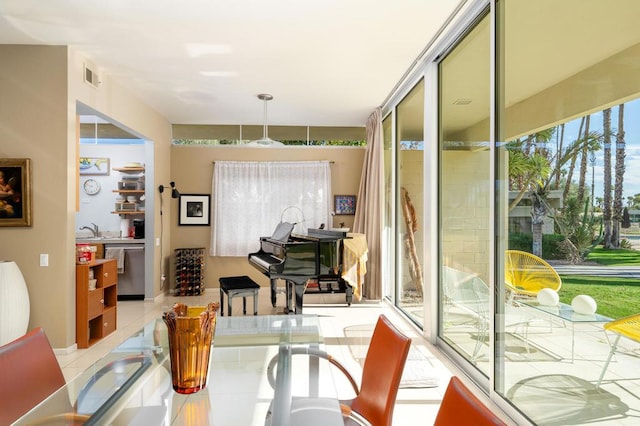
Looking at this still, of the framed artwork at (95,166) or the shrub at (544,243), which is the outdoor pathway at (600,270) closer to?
the shrub at (544,243)

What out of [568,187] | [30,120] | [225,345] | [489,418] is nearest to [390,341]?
[489,418]

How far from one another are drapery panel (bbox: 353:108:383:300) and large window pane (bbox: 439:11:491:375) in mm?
2176

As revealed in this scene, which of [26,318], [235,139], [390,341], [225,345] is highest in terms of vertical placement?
[235,139]

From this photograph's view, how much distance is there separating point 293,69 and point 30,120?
8.63 ft

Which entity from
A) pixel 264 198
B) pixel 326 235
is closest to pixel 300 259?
pixel 326 235

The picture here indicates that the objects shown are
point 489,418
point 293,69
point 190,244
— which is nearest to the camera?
point 489,418

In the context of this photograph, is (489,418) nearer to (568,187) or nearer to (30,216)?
(568,187)

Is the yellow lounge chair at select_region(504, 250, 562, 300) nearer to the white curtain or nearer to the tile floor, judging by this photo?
the tile floor

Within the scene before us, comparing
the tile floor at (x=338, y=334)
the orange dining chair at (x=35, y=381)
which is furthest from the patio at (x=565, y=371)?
the orange dining chair at (x=35, y=381)

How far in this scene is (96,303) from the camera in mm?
4457

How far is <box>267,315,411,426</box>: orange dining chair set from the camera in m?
1.51

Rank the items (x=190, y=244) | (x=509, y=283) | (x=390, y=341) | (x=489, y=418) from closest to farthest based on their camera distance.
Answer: (x=489, y=418)
(x=390, y=341)
(x=509, y=283)
(x=190, y=244)

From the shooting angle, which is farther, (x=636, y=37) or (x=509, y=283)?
(x=509, y=283)

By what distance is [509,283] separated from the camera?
2.73 metres
